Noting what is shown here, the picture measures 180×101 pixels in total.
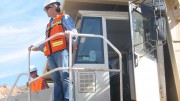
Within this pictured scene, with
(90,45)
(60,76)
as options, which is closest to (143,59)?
(90,45)

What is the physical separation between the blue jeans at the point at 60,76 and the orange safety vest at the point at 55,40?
71mm

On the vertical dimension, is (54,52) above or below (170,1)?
below

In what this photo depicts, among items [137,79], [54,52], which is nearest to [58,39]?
[54,52]

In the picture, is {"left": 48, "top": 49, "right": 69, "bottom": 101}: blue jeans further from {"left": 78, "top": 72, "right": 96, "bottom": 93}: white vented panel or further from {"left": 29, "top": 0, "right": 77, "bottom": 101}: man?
{"left": 78, "top": 72, "right": 96, "bottom": 93}: white vented panel

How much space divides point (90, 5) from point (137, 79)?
5.89ft

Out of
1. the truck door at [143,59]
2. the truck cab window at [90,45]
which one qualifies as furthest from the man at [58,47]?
the truck door at [143,59]

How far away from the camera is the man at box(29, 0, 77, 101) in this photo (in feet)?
17.7

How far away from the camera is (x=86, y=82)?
590 cm

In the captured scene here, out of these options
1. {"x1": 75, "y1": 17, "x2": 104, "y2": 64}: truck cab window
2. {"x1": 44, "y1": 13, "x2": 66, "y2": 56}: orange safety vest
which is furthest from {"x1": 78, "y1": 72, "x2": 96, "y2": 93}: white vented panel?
{"x1": 44, "y1": 13, "x2": 66, "y2": 56}: orange safety vest

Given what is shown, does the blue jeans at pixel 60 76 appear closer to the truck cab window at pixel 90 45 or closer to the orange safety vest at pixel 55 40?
the orange safety vest at pixel 55 40

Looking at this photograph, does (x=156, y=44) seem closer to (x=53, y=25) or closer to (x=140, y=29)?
(x=140, y=29)

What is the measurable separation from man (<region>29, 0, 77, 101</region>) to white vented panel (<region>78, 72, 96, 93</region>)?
380 millimetres

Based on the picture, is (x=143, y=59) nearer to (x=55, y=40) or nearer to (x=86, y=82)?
(x=86, y=82)

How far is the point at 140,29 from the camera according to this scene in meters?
6.17
